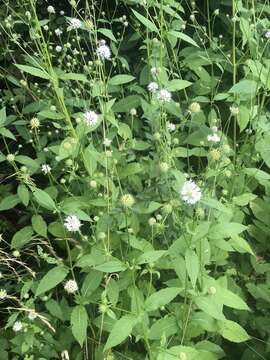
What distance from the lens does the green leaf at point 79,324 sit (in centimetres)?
187

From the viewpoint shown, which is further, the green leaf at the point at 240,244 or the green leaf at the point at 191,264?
the green leaf at the point at 240,244

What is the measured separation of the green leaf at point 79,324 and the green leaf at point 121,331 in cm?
17

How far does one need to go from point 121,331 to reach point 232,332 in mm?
534

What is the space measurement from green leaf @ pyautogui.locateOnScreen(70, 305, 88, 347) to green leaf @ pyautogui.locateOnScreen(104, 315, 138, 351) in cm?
17

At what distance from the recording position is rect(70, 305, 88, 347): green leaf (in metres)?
1.87

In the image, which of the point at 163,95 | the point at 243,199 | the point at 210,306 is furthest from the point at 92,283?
the point at 163,95

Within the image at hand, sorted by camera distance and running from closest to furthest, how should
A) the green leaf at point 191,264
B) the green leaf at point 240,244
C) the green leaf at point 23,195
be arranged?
1. the green leaf at point 191,264
2. the green leaf at point 240,244
3. the green leaf at point 23,195

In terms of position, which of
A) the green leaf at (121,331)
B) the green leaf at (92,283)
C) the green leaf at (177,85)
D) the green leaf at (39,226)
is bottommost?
the green leaf at (92,283)

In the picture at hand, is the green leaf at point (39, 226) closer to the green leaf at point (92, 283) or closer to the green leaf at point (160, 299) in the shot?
the green leaf at point (92, 283)

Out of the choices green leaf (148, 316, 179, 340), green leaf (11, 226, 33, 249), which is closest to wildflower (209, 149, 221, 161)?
green leaf (148, 316, 179, 340)

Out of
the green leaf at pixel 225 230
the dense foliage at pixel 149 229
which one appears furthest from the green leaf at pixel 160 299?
the green leaf at pixel 225 230

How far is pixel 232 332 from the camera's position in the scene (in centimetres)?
204

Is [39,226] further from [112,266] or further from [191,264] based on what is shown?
[191,264]

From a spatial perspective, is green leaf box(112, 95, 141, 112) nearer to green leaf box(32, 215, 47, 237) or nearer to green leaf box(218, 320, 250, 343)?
green leaf box(32, 215, 47, 237)
